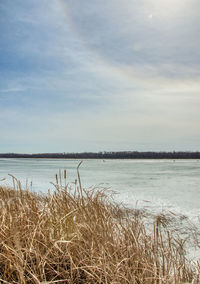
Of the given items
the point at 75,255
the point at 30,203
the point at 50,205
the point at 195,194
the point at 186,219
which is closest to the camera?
the point at 75,255

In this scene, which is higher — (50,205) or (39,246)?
(50,205)

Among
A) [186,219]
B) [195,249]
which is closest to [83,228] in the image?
[195,249]

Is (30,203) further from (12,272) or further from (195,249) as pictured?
(195,249)

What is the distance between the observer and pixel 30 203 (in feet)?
12.9

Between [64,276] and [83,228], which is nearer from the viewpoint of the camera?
[64,276]

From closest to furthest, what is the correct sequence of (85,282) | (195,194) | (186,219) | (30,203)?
(85,282)
(30,203)
(186,219)
(195,194)

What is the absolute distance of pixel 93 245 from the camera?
9.61 ft

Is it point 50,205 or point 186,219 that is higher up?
point 50,205

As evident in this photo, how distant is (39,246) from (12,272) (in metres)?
0.38

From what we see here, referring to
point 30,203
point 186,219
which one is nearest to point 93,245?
point 30,203

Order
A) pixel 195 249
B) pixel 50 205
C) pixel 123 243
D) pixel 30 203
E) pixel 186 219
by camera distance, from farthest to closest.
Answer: pixel 186 219, pixel 195 249, pixel 30 203, pixel 50 205, pixel 123 243

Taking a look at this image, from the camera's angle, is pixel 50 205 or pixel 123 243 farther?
pixel 50 205

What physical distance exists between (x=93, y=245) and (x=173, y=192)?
8.89 metres

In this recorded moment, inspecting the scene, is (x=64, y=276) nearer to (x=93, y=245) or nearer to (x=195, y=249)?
(x=93, y=245)
